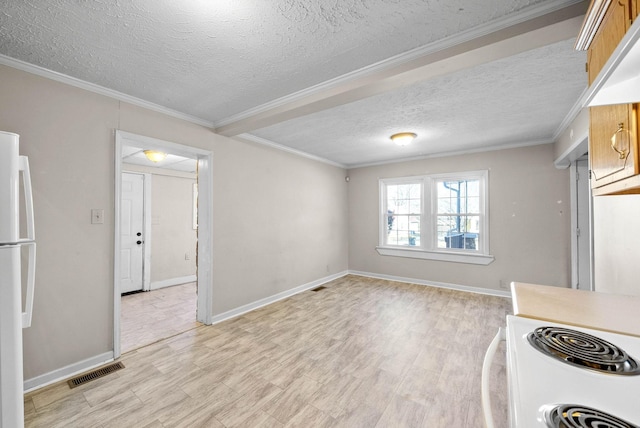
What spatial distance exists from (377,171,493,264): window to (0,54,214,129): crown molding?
398cm

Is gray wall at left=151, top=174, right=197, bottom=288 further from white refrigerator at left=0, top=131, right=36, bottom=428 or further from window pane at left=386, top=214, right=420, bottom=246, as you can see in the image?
window pane at left=386, top=214, right=420, bottom=246

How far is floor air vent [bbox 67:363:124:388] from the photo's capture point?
211cm

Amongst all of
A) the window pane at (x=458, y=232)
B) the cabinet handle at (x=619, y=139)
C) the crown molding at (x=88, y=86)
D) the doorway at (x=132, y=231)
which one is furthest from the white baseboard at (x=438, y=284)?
the crown molding at (x=88, y=86)

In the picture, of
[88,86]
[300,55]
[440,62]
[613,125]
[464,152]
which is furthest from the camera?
[464,152]

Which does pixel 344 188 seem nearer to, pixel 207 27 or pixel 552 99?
pixel 552 99

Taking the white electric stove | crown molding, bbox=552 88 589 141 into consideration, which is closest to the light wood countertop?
the white electric stove

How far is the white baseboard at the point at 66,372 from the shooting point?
2012 mm

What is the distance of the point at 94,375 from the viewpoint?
2201mm

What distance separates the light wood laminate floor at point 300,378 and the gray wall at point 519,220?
3.65 feet

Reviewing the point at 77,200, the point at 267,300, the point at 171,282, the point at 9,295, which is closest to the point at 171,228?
the point at 171,282

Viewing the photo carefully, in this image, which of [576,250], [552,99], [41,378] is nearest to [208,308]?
[41,378]

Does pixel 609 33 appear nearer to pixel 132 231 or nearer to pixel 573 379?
pixel 573 379

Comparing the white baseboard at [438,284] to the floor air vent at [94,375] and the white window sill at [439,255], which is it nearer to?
the white window sill at [439,255]

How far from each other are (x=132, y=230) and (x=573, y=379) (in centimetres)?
575
